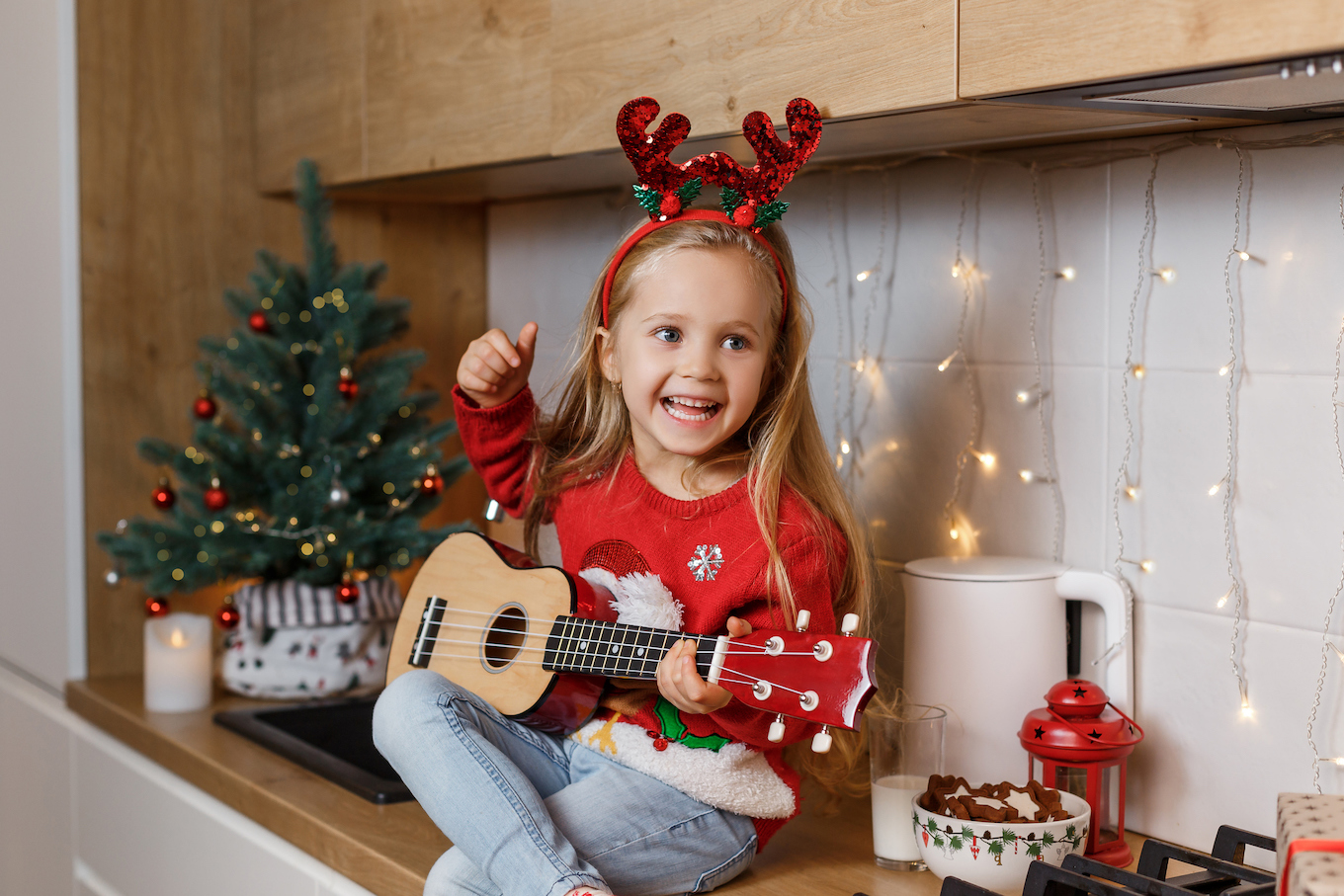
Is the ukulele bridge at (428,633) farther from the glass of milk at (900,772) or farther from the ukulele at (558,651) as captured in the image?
the glass of milk at (900,772)

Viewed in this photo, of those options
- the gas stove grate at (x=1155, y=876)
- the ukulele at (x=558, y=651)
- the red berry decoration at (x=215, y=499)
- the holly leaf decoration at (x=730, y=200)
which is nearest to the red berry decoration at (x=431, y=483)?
the red berry decoration at (x=215, y=499)

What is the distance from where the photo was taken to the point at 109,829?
1568 mm

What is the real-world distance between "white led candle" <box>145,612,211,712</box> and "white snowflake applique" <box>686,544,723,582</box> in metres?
0.81

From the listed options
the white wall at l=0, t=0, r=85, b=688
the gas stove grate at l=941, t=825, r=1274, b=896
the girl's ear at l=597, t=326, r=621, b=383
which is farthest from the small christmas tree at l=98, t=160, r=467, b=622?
the gas stove grate at l=941, t=825, r=1274, b=896

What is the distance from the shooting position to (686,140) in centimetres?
116

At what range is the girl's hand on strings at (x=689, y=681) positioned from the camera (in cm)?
92

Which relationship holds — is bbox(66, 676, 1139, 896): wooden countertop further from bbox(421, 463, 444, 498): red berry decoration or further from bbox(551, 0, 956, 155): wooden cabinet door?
bbox(551, 0, 956, 155): wooden cabinet door

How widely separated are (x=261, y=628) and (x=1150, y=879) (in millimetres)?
1133

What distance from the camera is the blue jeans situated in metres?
0.95

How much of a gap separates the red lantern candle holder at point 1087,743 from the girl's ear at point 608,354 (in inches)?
18.5

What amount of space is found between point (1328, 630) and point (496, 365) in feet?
2.46

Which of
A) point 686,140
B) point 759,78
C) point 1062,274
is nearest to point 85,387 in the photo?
point 686,140

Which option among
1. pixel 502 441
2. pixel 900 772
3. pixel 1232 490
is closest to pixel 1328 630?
pixel 1232 490

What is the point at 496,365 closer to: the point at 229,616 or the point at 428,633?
the point at 428,633
